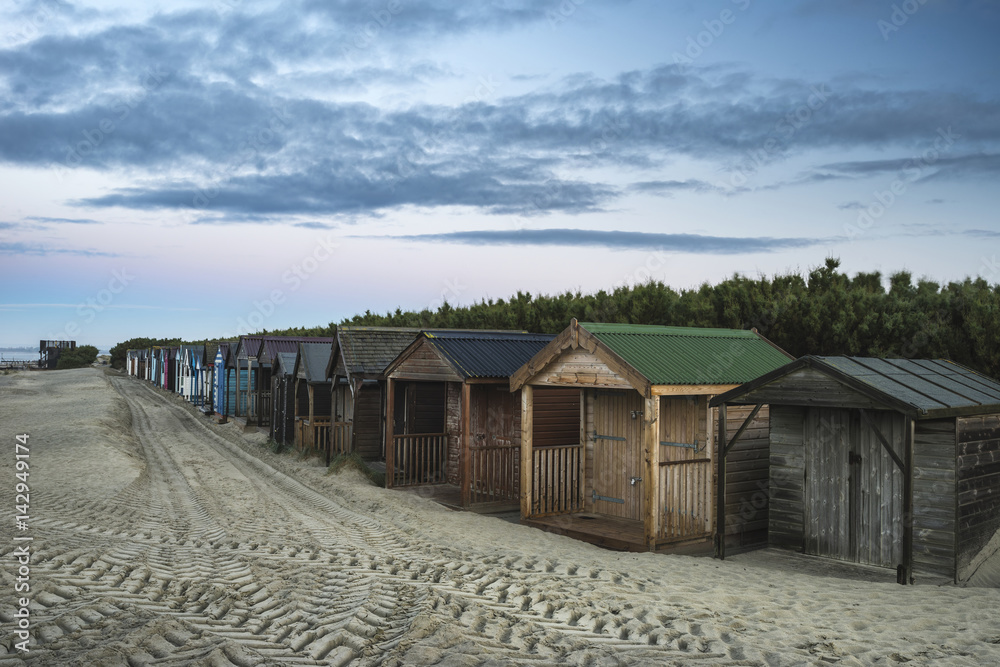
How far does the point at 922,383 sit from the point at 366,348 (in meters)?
14.5

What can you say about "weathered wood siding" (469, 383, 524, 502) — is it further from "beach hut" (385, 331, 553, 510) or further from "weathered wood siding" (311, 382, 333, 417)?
"weathered wood siding" (311, 382, 333, 417)

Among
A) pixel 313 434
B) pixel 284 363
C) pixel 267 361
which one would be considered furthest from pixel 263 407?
pixel 313 434

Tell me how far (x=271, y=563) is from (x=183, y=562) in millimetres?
1075

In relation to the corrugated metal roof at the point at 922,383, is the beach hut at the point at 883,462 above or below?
below

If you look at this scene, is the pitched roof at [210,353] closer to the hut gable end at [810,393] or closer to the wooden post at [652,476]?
the wooden post at [652,476]

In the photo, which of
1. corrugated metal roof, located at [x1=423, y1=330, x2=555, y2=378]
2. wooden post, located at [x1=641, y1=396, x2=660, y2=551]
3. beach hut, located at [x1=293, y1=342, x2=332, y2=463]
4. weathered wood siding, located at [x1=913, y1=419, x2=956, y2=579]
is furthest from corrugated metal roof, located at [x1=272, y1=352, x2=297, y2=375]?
weathered wood siding, located at [x1=913, y1=419, x2=956, y2=579]

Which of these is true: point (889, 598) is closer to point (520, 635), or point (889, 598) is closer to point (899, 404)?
point (899, 404)

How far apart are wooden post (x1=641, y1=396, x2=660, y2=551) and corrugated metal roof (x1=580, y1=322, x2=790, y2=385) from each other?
0.57 m

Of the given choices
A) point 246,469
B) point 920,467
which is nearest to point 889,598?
point 920,467

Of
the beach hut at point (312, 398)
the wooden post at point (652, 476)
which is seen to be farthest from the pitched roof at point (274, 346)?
the wooden post at point (652, 476)

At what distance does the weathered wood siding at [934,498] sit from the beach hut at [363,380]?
1377 cm

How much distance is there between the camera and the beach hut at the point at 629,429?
11.4m

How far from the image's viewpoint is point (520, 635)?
6.73m

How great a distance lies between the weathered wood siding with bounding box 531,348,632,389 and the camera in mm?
11725
